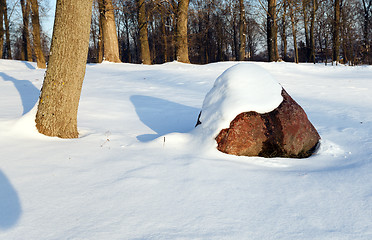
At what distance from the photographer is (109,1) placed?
12.0 metres

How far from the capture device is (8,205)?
6.74ft

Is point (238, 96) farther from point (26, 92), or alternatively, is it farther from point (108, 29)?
point (108, 29)

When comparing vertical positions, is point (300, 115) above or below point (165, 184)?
above

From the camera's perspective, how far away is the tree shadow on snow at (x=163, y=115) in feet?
15.1

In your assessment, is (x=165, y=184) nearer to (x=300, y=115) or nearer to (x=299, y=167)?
(x=299, y=167)

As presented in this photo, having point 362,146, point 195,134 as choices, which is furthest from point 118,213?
point 362,146

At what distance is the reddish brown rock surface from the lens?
10.9ft

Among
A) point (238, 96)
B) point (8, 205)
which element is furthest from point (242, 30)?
point (8, 205)

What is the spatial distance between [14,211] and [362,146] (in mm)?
3886

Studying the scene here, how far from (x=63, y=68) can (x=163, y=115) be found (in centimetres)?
216

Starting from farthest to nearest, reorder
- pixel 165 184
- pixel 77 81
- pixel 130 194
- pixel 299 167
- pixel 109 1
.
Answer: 1. pixel 109 1
2. pixel 77 81
3. pixel 299 167
4. pixel 165 184
5. pixel 130 194

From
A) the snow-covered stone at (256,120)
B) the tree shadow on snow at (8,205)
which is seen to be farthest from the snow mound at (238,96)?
the tree shadow on snow at (8,205)

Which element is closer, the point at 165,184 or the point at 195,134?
the point at 165,184

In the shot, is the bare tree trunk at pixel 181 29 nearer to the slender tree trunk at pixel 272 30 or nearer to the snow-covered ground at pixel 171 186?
the slender tree trunk at pixel 272 30
